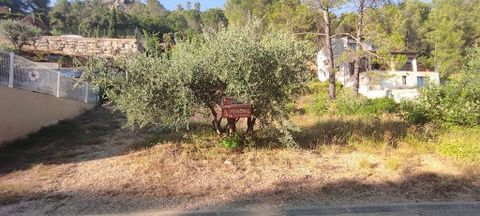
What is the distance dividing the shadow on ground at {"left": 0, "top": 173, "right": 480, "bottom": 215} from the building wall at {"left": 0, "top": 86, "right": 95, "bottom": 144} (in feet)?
13.4

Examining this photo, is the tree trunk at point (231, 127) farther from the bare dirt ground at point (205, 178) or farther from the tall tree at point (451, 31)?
the tall tree at point (451, 31)

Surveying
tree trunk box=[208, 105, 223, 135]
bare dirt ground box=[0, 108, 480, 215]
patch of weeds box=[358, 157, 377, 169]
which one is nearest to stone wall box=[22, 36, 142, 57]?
bare dirt ground box=[0, 108, 480, 215]

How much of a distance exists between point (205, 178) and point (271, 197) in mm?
1383

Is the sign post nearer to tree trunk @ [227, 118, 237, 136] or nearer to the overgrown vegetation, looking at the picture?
tree trunk @ [227, 118, 237, 136]

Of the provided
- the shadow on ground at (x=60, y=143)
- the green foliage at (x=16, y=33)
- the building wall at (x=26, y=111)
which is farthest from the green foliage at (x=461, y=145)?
the green foliage at (x=16, y=33)

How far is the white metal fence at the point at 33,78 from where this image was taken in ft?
32.8

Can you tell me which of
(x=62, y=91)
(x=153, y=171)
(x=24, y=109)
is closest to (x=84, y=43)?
(x=62, y=91)

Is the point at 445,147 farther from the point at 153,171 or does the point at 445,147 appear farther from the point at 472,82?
the point at 153,171

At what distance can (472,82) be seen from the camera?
12.8m

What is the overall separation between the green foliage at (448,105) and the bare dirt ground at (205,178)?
3.00 metres

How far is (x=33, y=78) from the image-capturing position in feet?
36.9

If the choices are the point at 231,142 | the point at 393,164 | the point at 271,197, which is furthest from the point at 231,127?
the point at 393,164

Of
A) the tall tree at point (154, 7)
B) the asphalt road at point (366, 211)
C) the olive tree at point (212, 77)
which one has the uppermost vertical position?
the tall tree at point (154, 7)

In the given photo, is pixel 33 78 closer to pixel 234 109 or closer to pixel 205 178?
pixel 234 109
